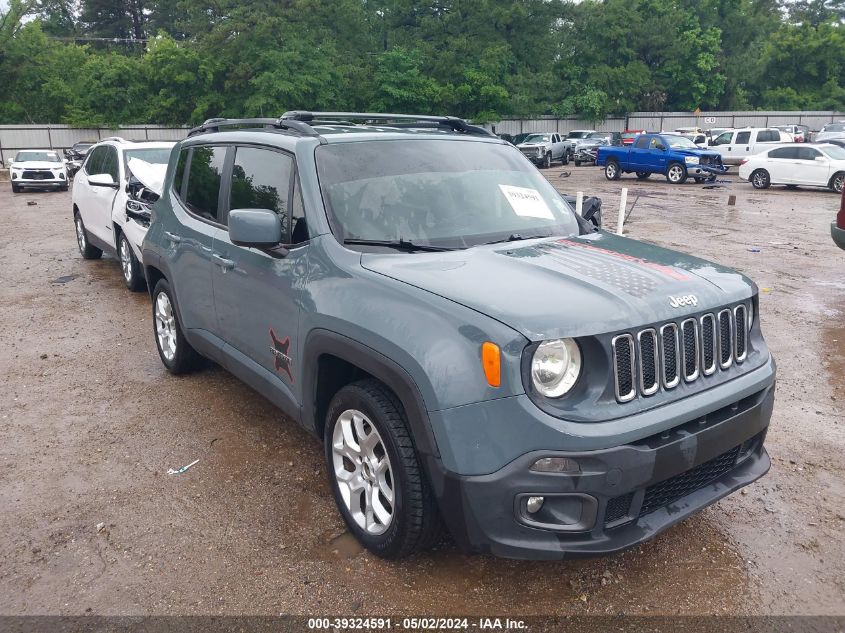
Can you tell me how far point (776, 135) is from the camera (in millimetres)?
28422

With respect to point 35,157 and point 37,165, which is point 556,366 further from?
point 35,157

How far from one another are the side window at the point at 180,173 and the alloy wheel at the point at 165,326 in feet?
2.77

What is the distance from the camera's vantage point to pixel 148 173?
27.7 ft

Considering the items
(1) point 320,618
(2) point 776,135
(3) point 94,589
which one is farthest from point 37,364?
(2) point 776,135

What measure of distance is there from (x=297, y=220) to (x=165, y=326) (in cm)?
257

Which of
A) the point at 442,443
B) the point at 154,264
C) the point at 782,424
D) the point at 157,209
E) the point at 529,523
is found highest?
the point at 157,209

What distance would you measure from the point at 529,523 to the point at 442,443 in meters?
0.45

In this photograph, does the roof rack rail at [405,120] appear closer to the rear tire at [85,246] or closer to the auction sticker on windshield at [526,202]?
the auction sticker on windshield at [526,202]

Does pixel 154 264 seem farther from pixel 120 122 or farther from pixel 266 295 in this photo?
pixel 120 122

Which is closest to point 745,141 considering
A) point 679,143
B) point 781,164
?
point 679,143

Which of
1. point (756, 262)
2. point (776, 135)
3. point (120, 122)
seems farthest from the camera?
point (120, 122)

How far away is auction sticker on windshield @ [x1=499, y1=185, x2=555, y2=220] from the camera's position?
4074 millimetres

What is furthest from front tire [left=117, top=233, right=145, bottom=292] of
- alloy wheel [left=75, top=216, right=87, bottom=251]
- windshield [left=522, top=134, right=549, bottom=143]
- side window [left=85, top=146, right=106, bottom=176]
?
windshield [left=522, top=134, right=549, bottom=143]

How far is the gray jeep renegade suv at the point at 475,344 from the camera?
2674 mm
